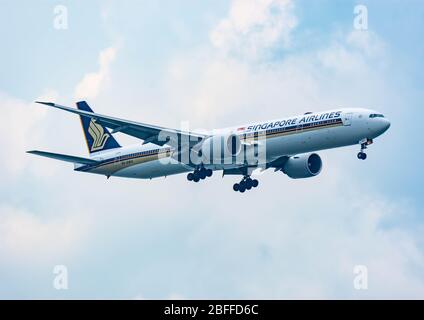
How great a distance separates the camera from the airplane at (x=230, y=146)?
184ft

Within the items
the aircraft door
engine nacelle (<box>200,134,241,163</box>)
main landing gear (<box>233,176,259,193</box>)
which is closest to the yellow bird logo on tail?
main landing gear (<box>233,176,259,193</box>)

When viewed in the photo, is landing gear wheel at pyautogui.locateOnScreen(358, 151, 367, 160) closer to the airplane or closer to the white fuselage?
the airplane

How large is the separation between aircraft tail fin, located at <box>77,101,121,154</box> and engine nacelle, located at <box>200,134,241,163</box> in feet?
37.4

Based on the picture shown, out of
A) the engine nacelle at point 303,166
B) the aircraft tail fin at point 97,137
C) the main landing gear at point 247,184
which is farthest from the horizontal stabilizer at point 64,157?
the engine nacelle at point 303,166

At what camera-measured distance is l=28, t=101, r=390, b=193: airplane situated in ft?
184

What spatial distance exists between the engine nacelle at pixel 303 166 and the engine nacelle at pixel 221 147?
22.7ft

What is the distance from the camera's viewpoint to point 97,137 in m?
71.1

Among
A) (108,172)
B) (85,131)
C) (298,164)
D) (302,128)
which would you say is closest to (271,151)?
(302,128)

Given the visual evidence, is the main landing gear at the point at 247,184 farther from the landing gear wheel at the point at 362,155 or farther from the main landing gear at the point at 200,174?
the landing gear wheel at the point at 362,155

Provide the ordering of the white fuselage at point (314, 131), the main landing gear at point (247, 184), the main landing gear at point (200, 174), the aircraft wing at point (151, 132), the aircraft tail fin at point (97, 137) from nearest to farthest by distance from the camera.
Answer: the white fuselage at point (314, 131) < the aircraft wing at point (151, 132) < the main landing gear at point (200, 174) < the main landing gear at point (247, 184) < the aircraft tail fin at point (97, 137)

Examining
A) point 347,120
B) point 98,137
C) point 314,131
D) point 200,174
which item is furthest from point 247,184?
point 98,137

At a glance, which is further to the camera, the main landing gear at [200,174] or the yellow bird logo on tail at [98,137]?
the yellow bird logo on tail at [98,137]
